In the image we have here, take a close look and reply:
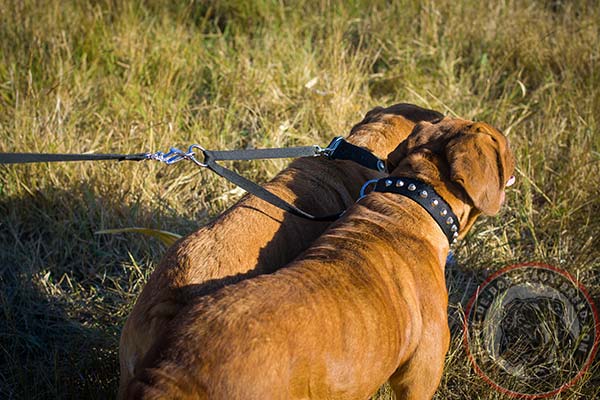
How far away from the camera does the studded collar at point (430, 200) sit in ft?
9.76

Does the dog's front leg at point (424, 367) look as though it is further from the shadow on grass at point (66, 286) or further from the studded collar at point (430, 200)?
the shadow on grass at point (66, 286)

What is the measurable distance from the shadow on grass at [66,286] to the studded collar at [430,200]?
5.47 feet

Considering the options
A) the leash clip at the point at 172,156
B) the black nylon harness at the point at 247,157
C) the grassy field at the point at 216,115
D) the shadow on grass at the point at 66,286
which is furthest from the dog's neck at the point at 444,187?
the shadow on grass at the point at 66,286

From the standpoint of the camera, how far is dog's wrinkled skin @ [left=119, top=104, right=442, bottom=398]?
265 centimetres

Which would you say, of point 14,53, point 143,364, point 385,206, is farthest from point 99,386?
point 14,53

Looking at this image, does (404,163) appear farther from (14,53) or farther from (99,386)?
(14,53)

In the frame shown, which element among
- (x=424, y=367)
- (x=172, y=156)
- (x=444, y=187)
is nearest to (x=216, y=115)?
(x=172, y=156)

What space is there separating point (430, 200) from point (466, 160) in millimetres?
231

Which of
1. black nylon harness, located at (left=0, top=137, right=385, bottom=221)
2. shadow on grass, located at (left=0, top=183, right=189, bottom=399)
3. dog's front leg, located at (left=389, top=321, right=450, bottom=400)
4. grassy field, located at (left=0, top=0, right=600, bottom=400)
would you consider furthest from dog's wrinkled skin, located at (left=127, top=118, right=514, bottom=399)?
shadow on grass, located at (left=0, top=183, right=189, bottom=399)

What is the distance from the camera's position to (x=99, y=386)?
3.40 meters

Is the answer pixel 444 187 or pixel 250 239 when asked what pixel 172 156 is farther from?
pixel 444 187

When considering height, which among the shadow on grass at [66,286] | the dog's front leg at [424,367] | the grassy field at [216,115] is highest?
the dog's front leg at [424,367]

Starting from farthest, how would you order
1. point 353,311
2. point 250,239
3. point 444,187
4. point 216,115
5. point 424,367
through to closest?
point 216,115 → point 444,187 → point 250,239 → point 424,367 → point 353,311

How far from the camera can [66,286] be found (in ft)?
14.1
